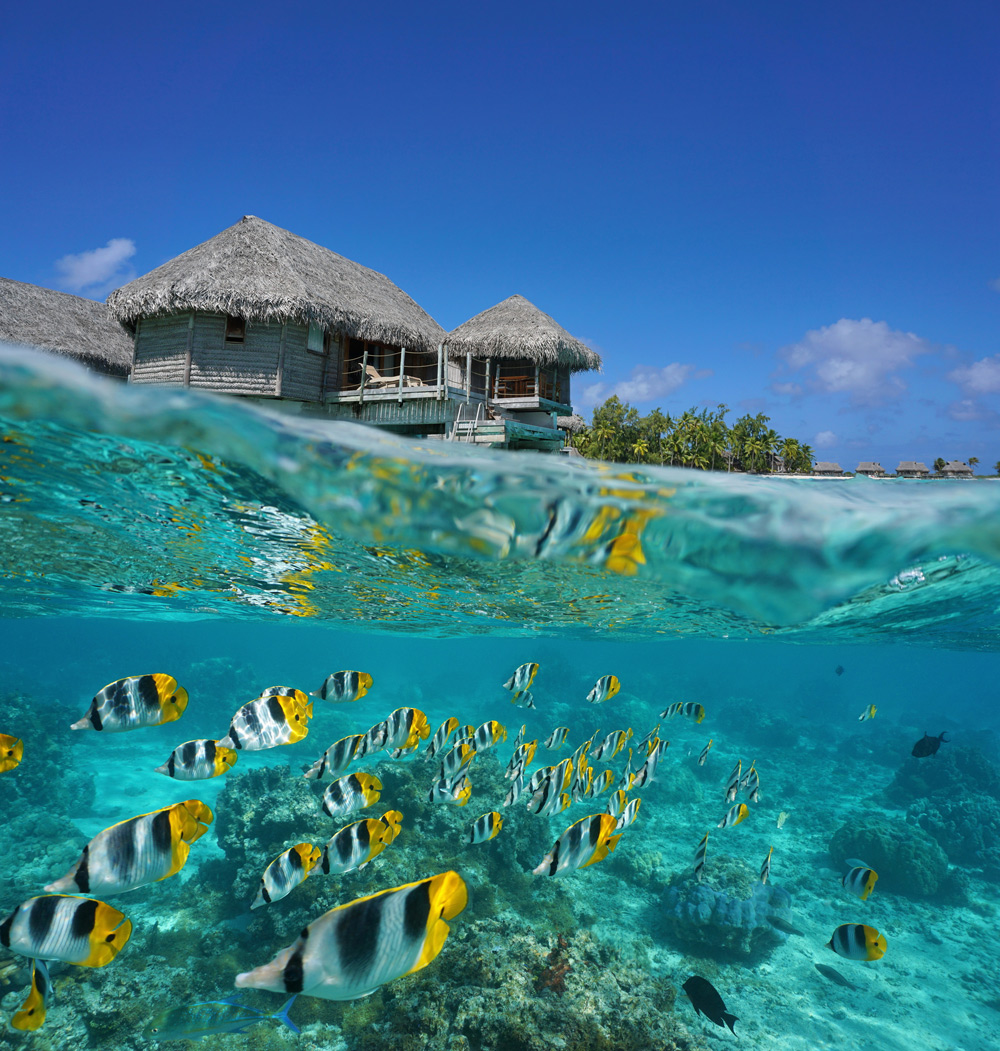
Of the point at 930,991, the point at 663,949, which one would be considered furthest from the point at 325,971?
the point at 930,991

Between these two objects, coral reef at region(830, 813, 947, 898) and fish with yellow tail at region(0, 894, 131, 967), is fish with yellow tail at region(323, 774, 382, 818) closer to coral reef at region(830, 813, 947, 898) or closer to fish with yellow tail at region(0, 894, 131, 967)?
fish with yellow tail at region(0, 894, 131, 967)

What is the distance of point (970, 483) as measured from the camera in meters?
6.53

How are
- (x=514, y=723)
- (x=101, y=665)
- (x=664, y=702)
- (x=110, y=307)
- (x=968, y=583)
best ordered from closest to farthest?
(x=968, y=583) < (x=110, y=307) < (x=514, y=723) < (x=664, y=702) < (x=101, y=665)

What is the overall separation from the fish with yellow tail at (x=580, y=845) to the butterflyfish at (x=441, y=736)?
2635 mm

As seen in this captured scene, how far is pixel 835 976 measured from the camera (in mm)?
10734

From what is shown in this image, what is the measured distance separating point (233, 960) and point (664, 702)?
102 feet

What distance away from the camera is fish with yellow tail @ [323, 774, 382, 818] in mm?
5348

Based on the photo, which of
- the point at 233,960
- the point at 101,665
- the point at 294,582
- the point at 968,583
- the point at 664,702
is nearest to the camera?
the point at 233,960

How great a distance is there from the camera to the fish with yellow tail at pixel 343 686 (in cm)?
608

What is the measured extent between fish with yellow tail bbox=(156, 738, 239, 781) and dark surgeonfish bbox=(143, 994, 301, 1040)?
4.78 m

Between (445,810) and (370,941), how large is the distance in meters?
10.8

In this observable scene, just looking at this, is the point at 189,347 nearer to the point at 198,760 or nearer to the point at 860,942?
the point at 198,760

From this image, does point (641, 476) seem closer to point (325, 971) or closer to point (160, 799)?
point (325, 971)

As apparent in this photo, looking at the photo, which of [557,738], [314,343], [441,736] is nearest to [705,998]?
[557,738]
